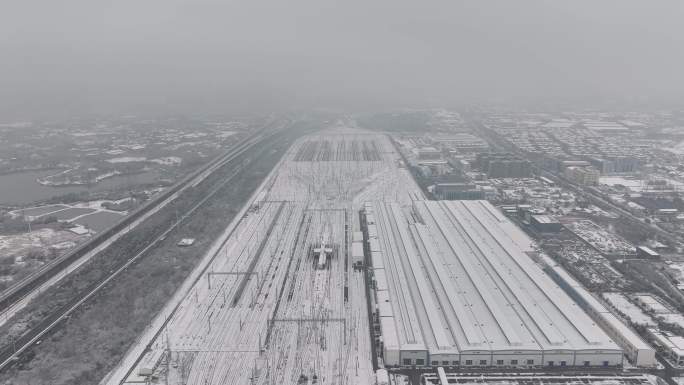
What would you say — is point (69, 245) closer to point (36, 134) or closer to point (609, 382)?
point (609, 382)

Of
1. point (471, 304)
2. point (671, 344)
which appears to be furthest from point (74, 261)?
point (671, 344)

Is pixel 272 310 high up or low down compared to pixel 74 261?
down

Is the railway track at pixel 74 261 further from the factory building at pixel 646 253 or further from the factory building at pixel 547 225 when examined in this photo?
the factory building at pixel 646 253

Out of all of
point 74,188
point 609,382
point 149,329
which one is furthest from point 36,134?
point 609,382

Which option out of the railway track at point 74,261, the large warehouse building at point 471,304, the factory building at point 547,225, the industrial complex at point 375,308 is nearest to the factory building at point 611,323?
the industrial complex at point 375,308

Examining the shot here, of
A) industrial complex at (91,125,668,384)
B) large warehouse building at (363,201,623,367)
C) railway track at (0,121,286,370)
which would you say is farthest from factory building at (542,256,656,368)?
railway track at (0,121,286,370)

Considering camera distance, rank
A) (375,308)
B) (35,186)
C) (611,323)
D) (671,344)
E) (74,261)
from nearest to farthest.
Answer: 1. (671,344)
2. (611,323)
3. (375,308)
4. (74,261)
5. (35,186)

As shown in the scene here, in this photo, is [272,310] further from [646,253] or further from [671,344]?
[646,253]
